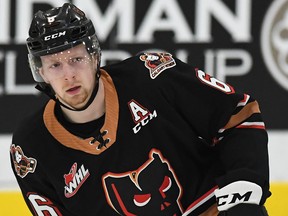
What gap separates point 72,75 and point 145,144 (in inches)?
10.8

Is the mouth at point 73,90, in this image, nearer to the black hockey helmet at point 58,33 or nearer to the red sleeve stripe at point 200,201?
the black hockey helmet at point 58,33

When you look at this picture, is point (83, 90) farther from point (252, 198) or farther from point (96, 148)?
point (252, 198)

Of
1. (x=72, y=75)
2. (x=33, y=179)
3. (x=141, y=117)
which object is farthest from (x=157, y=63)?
(x=33, y=179)

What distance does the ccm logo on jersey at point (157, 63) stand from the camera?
2527 mm

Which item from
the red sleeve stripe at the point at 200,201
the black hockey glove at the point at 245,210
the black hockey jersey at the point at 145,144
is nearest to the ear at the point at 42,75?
the black hockey jersey at the point at 145,144

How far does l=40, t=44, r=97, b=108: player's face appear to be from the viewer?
2430 mm

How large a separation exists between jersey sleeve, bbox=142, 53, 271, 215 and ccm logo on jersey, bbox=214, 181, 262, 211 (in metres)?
0.02

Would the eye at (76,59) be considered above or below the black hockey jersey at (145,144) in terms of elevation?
above

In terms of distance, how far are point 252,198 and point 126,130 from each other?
1.41 ft

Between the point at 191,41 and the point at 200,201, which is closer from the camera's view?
the point at 200,201

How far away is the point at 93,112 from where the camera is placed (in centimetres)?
252

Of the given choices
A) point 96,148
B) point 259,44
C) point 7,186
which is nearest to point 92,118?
point 96,148

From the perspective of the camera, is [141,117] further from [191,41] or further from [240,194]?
[191,41]

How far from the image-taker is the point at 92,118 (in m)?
2.53
